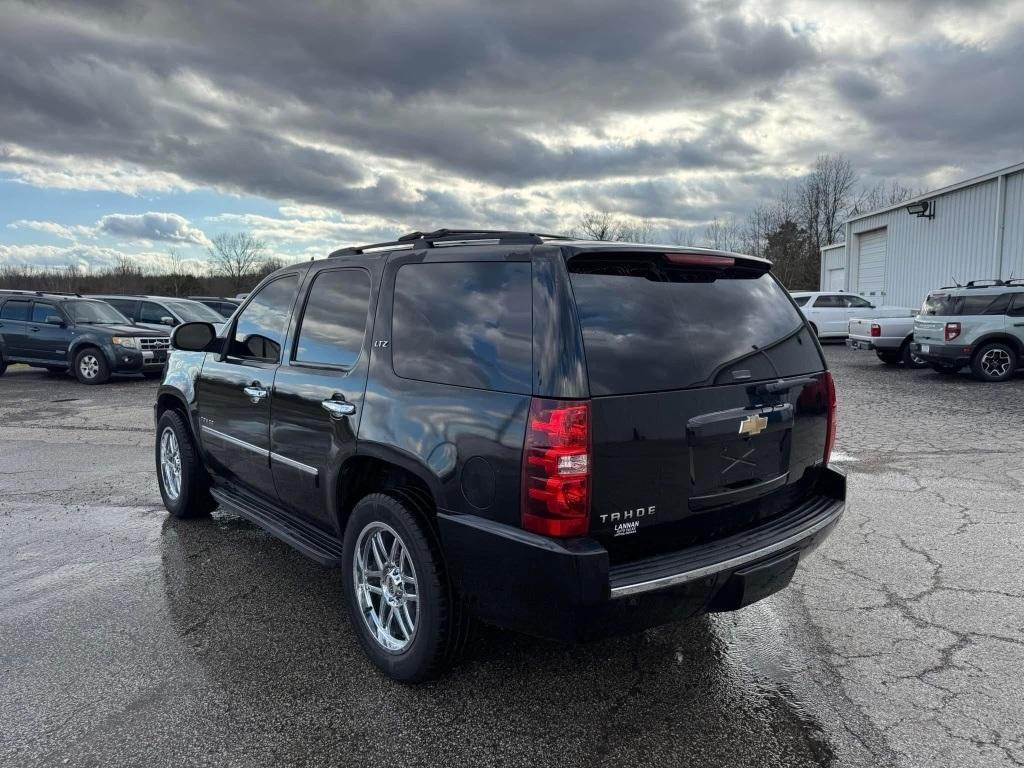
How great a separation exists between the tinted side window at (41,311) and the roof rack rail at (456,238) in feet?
46.4

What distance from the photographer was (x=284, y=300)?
13.7 feet

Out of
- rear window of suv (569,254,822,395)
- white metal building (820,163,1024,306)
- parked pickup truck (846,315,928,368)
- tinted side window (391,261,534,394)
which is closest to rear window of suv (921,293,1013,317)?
parked pickup truck (846,315,928,368)

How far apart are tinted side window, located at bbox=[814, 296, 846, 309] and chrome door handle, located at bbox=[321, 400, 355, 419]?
20904 millimetres

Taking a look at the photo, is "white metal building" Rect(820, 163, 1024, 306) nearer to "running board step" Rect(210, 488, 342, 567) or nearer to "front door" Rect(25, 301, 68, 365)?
"running board step" Rect(210, 488, 342, 567)

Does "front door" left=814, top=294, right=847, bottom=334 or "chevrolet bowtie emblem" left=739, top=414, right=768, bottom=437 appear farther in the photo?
"front door" left=814, top=294, right=847, bottom=334

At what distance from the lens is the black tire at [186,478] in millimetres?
5074

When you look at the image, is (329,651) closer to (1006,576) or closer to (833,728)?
(833,728)

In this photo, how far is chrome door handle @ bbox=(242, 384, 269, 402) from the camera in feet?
13.2

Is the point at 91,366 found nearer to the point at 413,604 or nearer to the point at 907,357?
the point at 413,604

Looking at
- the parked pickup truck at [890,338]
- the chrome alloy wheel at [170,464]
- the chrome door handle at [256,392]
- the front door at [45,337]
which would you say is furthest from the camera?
the parked pickup truck at [890,338]

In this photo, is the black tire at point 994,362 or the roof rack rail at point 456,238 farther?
the black tire at point 994,362

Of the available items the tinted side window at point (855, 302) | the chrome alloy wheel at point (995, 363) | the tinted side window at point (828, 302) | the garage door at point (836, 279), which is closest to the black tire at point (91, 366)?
the chrome alloy wheel at point (995, 363)

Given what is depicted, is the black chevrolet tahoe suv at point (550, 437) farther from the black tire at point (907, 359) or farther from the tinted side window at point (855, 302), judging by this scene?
the tinted side window at point (855, 302)

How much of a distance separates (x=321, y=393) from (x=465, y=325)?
100 cm
